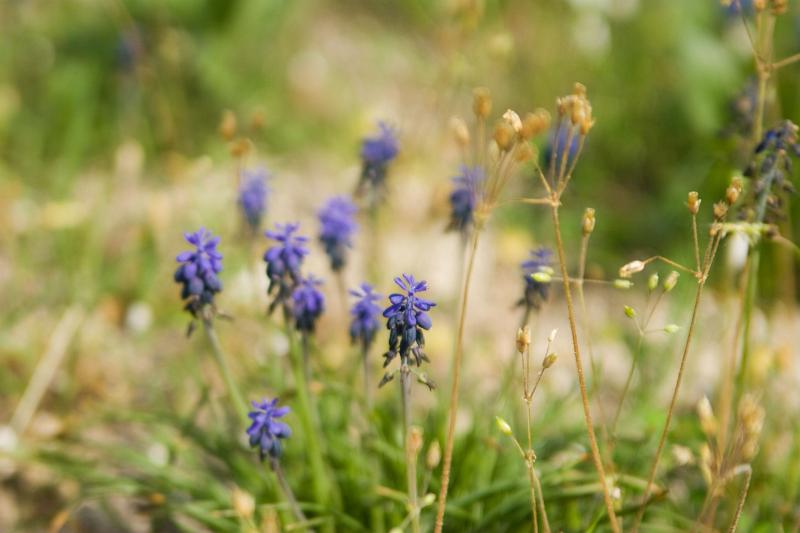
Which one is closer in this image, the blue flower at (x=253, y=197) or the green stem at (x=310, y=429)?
the green stem at (x=310, y=429)

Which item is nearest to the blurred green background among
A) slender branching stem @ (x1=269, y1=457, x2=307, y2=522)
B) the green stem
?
the green stem

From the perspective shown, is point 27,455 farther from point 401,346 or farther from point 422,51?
point 422,51

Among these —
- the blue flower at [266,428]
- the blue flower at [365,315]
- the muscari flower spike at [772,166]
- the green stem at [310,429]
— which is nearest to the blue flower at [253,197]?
the green stem at [310,429]

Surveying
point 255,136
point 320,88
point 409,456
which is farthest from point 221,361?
point 320,88

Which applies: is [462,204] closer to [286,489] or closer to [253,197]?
[253,197]

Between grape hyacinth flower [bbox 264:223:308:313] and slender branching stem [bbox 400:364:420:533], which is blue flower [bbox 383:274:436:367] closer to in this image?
slender branching stem [bbox 400:364:420:533]

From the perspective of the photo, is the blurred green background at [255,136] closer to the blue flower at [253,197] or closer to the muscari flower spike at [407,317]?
the blue flower at [253,197]
